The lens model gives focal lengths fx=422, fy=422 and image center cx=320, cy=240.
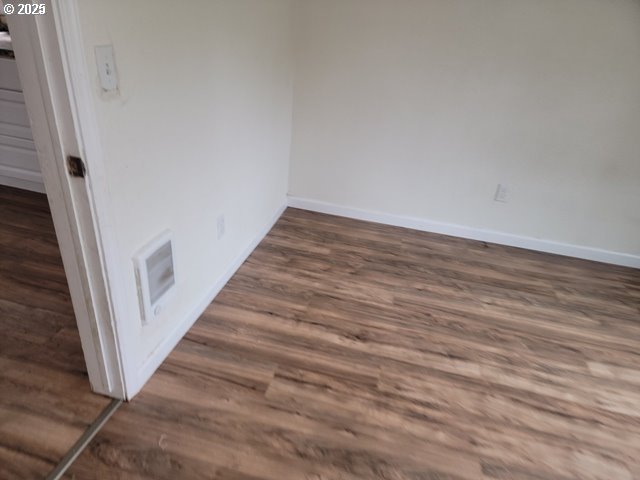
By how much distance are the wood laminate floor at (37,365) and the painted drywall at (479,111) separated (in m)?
1.76

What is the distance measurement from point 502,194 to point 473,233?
0.34m

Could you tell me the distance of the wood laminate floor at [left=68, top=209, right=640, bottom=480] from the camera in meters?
1.43

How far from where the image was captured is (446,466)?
1.44 metres

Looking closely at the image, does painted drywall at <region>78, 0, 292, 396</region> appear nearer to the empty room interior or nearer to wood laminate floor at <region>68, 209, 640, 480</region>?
the empty room interior

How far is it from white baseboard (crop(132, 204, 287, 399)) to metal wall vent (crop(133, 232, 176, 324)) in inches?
7.3

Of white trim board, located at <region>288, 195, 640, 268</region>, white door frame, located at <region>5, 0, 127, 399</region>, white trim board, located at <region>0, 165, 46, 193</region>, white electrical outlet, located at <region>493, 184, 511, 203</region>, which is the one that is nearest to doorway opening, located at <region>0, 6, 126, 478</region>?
white door frame, located at <region>5, 0, 127, 399</region>

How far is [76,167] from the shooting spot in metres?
1.14

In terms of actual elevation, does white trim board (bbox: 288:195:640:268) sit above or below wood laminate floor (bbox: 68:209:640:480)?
above

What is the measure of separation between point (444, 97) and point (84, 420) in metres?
2.56

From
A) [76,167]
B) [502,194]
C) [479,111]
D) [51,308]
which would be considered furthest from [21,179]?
[502,194]

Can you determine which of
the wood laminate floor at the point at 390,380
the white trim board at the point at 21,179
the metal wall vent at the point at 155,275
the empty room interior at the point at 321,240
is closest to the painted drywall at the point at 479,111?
the empty room interior at the point at 321,240

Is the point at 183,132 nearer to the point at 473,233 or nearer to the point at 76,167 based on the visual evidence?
the point at 76,167

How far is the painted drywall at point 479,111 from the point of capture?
8.07ft

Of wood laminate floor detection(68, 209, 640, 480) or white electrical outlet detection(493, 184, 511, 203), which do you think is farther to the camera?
white electrical outlet detection(493, 184, 511, 203)
